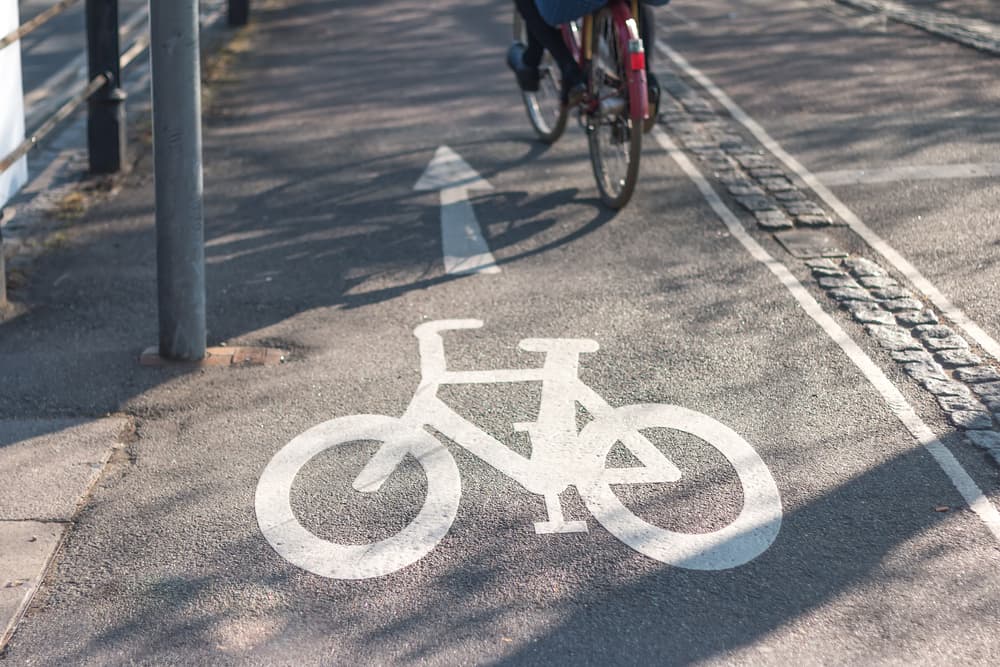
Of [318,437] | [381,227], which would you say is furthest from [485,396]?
[381,227]

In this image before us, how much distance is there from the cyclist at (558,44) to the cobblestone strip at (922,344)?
1.52 m

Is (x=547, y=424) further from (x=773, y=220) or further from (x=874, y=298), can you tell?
(x=773, y=220)

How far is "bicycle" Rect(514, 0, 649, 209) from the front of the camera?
6691 mm

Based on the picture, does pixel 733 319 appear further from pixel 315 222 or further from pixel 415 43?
pixel 415 43

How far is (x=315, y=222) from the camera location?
7445 mm

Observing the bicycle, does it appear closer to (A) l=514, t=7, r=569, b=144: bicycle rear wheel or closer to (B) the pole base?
(A) l=514, t=7, r=569, b=144: bicycle rear wheel

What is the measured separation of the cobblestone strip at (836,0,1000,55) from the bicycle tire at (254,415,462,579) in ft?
29.0

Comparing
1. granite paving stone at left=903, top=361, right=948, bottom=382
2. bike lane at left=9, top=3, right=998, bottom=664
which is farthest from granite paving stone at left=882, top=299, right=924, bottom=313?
granite paving stone at left=903, top=361, right=948, bottom=382

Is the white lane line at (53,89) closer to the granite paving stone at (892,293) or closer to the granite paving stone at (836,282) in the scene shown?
the granite paving stone at (836,282)

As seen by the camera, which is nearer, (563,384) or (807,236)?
(563,384)

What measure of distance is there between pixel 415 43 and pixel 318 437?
29.3 ft

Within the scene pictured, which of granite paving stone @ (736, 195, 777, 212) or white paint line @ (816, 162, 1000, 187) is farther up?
white paint line @ (816, 162, 1000, 187)

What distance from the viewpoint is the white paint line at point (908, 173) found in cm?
786

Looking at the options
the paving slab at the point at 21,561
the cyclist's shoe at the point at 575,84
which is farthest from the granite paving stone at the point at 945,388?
the paving slab at the point at 21,561
